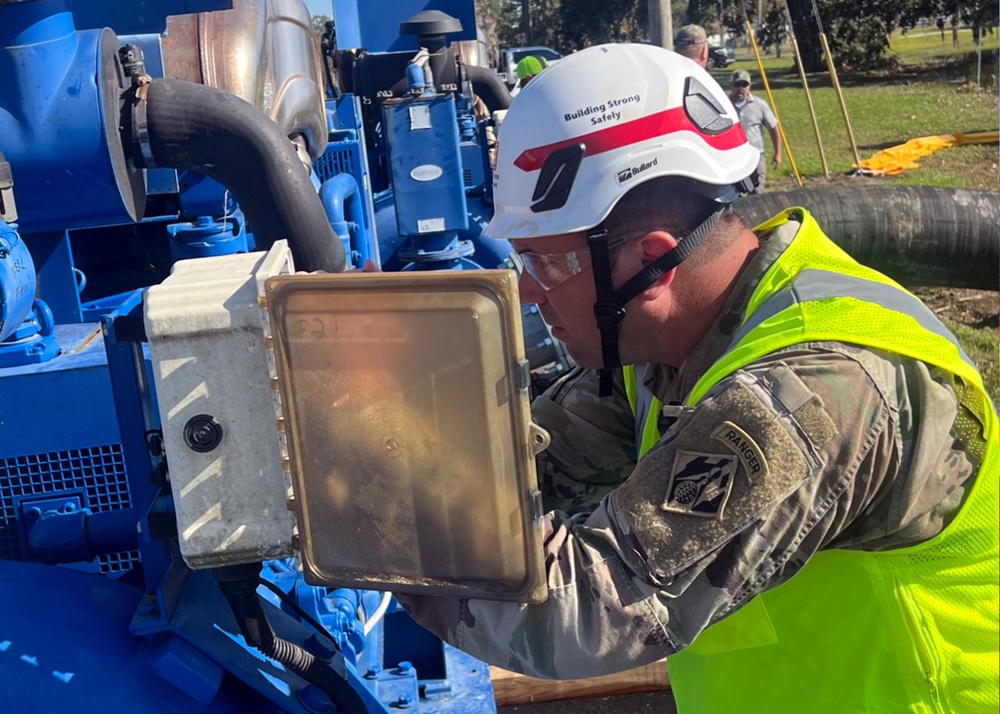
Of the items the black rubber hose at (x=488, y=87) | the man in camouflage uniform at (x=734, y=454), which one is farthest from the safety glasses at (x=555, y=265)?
the black rubber hose at (x=488, y=87)

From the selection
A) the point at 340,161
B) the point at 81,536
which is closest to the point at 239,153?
the point at 81,536

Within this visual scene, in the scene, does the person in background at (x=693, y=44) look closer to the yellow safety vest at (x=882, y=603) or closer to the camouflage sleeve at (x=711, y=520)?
the yellow safety vest at (x=882, y=603)

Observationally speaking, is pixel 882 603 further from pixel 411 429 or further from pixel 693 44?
pixel 693 44

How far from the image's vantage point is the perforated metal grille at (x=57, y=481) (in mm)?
2188

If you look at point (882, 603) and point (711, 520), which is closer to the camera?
point (711, 520)

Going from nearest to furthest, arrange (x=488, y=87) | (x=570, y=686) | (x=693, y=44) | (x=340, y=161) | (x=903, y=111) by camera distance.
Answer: (x=570, y=686) → (x=340, y=161) → (x=693, y=44) → (x=488, y=87) → (x=903, y=111)

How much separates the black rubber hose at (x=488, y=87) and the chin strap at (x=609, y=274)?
6478 mm

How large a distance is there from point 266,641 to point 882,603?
979mm

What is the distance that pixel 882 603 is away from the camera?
1.46 m

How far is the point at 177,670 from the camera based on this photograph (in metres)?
1.74

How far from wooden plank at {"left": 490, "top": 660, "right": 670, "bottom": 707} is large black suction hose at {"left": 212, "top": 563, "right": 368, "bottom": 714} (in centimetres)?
143

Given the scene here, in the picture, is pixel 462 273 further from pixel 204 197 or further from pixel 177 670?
pixel 204 197

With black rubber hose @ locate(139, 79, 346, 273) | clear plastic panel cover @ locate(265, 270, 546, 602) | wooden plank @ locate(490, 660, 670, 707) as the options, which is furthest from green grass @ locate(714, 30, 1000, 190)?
clear plastic panel cover @ locate(265, 270, 546, 602)

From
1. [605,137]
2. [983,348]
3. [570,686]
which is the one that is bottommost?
[570,686]
